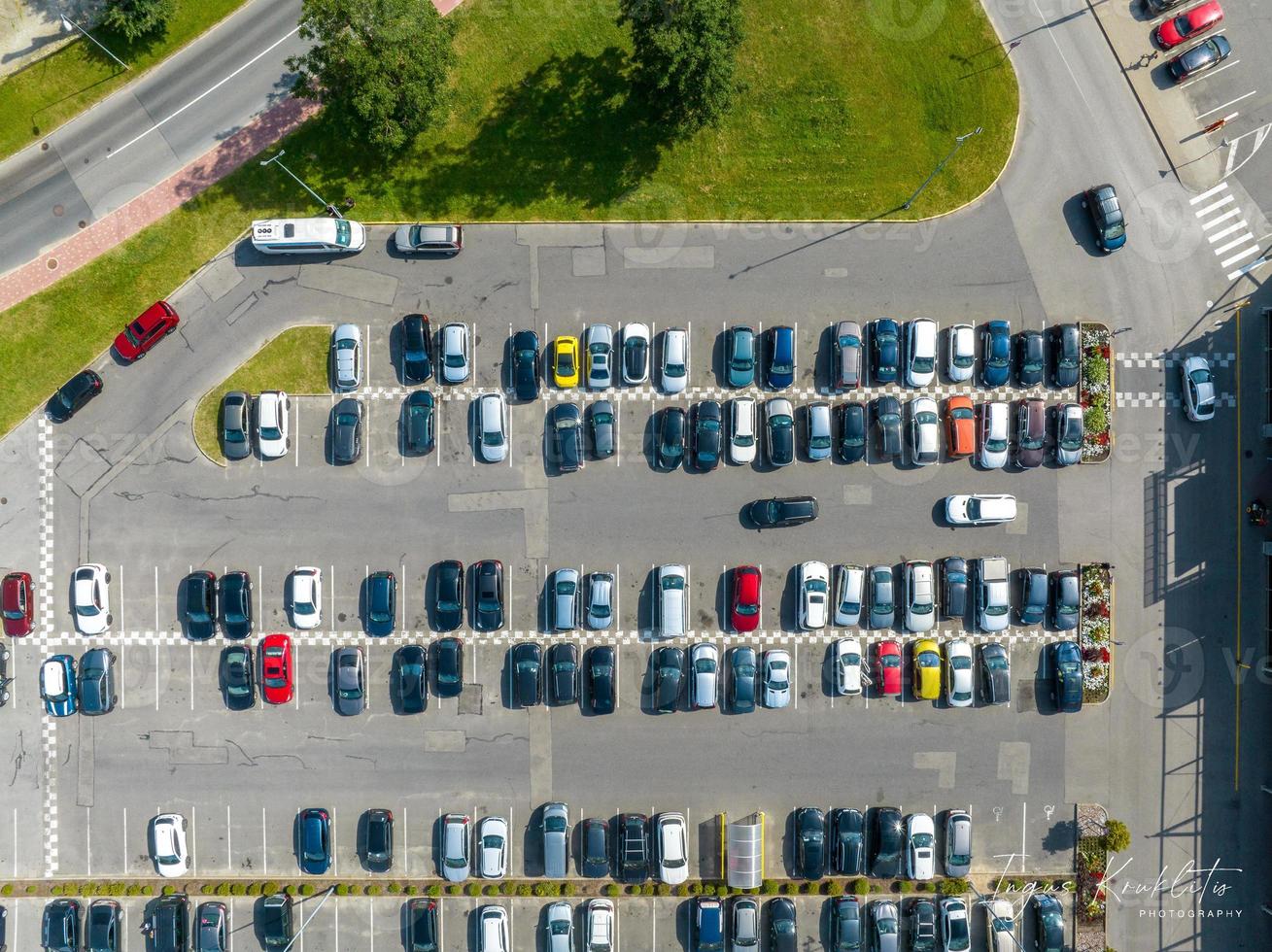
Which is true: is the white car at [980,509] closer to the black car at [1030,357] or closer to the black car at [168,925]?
the black car at [1030,357]

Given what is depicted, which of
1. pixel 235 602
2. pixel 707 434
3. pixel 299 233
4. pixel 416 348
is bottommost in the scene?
pixel 235 602

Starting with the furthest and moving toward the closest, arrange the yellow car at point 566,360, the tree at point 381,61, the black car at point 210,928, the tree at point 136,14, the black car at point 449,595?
the yellow car at point 566,360
the black car at point 449,595
the black car at point 210,928
the tree at point 136,14
the tree at point 381,61

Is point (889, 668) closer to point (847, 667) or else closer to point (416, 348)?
point (847, 667)

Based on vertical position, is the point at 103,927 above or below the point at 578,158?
below

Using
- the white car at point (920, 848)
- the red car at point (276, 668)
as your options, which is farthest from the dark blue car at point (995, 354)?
the red car at point (276, 668)

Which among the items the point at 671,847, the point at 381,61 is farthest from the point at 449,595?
the point at 381,61

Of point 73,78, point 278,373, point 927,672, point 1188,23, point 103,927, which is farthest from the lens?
point 278,373
